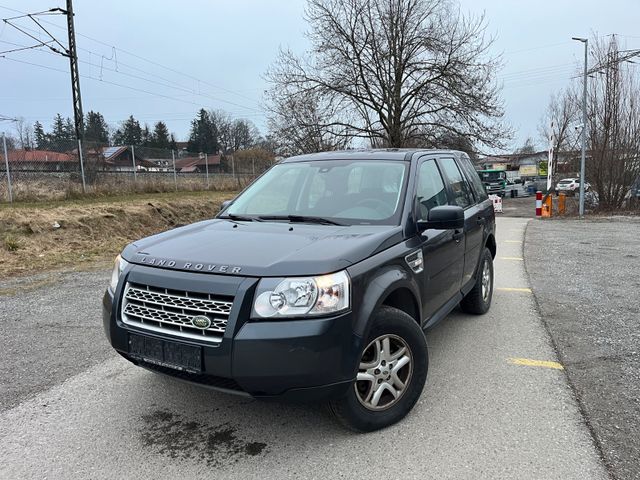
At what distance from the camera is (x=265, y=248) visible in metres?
2.99

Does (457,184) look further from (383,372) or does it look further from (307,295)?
(307,295)

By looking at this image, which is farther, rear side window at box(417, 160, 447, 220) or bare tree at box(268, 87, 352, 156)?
bare tree at box(268, 87, 352, 156)

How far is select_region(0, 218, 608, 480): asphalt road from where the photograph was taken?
274cm

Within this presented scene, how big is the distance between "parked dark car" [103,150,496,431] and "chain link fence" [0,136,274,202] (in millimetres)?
13675

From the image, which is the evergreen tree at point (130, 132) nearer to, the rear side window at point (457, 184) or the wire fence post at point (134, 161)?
the wire fence post at point (134, 161)

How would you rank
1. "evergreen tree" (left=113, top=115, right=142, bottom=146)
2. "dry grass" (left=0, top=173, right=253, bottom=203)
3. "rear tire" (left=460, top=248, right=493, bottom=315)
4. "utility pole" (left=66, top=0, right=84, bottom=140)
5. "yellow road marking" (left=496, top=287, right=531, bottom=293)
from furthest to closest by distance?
"evergreen tree" (left=113, top=115, right=142, bottom=146) < "utility pole" (left=66, top=0, right=84, bottom=140) < "dry grass" (left=0, top=173, right=253, bottom=203) < "yellow road marking" (left=496, top=287, right=531, bottom=293) < "rear tire" (left=460, top=248, right=493, bottom=315)

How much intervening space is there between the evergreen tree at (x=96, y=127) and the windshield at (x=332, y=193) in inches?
2270

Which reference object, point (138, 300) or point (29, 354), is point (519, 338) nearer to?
point (138, 300)

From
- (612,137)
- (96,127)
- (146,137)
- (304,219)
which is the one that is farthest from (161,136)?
(304,219)

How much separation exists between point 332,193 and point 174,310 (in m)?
1.73

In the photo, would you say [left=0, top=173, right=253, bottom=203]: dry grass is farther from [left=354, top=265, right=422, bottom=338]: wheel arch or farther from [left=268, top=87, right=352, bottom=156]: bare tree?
[left=354, top=265, right=422, bottom=338]: wheel arch

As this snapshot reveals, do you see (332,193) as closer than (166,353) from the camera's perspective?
No

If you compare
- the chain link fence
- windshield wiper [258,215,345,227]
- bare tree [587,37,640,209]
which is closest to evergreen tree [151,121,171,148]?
the chain link fence

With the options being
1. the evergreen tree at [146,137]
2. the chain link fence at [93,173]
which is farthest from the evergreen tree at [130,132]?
the chain link fence at [93,173]
